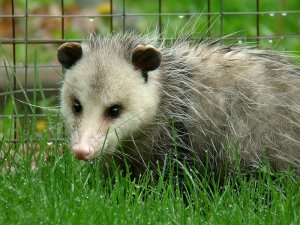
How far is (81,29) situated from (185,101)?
13.6 ft

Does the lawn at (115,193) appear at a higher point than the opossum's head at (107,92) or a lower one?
lower

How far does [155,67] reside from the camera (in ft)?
14.9

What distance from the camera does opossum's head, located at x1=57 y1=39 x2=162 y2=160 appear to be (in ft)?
14.2

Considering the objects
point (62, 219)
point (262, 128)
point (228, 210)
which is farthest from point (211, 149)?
point (62, 219)

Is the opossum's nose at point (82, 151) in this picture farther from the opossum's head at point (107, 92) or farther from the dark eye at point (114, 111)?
the dark eye at point (114, 111)

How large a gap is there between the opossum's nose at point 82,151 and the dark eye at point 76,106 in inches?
13.1

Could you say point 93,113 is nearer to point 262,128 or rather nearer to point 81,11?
point 262,128

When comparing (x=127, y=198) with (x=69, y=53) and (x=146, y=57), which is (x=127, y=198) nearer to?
(x=146, y=57)

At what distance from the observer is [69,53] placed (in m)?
4.59

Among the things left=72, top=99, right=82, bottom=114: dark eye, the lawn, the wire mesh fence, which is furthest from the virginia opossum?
the wire mesh fence

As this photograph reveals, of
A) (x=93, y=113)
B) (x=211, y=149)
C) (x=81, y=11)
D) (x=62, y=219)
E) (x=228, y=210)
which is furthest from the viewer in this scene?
(x=81, y=11)

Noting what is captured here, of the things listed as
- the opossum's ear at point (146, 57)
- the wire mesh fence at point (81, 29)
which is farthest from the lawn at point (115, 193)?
the opossum's ear at point (146, 57)

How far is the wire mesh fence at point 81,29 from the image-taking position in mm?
5211

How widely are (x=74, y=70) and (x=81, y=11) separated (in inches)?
186
